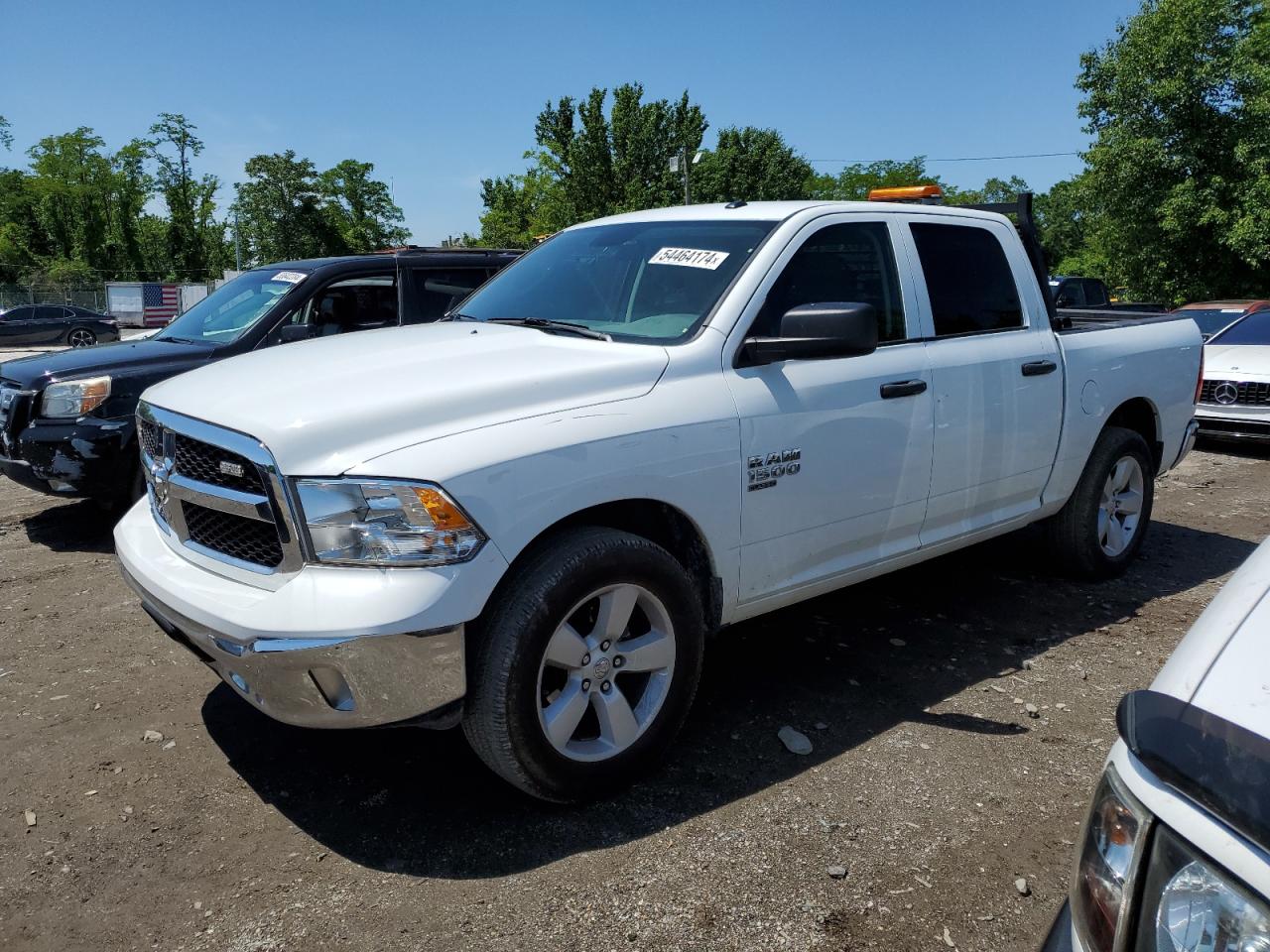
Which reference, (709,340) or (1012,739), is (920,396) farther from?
(1012,739)

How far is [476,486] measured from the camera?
8.63ft

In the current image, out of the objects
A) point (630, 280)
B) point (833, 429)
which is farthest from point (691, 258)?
point (833, 429)

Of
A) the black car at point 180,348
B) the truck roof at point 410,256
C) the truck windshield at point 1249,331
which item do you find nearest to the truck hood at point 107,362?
the black car at point 180,348

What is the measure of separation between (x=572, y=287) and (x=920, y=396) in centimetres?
147

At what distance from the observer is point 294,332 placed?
6.19 m

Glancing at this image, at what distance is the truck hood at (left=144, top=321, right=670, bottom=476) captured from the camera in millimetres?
2674

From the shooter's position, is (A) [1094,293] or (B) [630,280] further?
(A) [1094,293]

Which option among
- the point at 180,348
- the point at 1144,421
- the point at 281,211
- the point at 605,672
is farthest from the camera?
the point at 281,211

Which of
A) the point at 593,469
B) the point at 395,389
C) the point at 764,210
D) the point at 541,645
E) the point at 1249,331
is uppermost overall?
the point at 764,210

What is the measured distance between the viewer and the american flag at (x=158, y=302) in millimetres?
44438

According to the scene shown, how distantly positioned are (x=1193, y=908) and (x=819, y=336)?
2.23 metres

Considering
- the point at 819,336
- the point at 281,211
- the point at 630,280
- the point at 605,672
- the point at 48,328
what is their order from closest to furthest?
1. the point at 605,672
2. the point at 819,336
3. the point at 630,280
4. the point at 48,328
5. the point at 281,211

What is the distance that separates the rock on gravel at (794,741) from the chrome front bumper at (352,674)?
133 cm

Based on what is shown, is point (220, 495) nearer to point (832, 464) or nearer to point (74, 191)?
point (832, 464)
